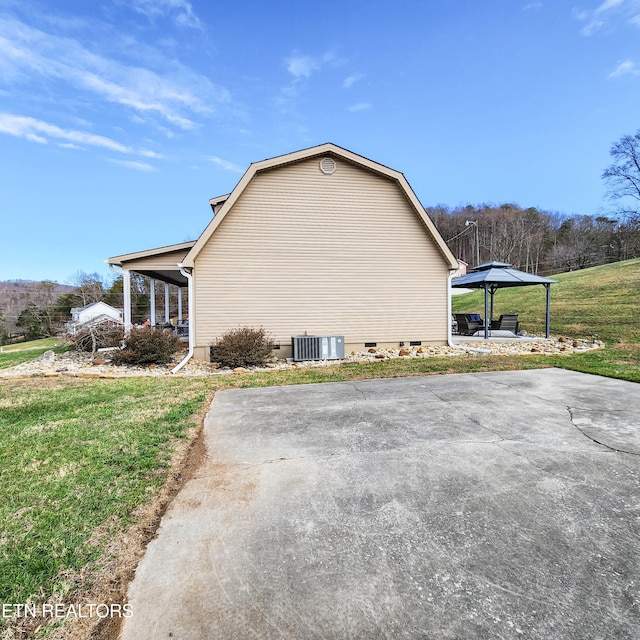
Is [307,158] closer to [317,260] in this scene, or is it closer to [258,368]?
[317,260]

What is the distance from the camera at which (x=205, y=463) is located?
11.0 ft

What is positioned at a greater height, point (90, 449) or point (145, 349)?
point (145, 349)

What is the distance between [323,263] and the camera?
10.7 m

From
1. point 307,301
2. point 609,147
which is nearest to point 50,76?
point 307,301

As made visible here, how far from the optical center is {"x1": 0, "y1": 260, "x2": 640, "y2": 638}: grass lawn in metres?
1.94

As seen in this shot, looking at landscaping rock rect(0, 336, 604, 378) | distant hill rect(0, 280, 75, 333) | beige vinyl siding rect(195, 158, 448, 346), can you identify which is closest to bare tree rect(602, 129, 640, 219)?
landscaping rock rect(0, 336, 604, 378)

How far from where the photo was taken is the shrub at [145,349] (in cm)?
924

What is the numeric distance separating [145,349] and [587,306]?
20671mm

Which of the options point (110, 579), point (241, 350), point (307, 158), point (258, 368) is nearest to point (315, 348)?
point (258, 368)

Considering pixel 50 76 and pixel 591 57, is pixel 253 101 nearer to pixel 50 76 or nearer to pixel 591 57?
pixel 50 76

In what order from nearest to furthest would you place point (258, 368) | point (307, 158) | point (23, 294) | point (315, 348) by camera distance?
point (258, 368) < point (315, 348) < point (307, 158) < point (23, 294)

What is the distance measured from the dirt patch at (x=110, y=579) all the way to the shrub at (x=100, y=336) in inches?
385

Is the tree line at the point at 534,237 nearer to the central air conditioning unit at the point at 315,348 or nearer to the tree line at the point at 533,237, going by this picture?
the tree line at the point at 533,237

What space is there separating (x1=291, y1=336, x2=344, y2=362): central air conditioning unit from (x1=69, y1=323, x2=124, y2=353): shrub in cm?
567
